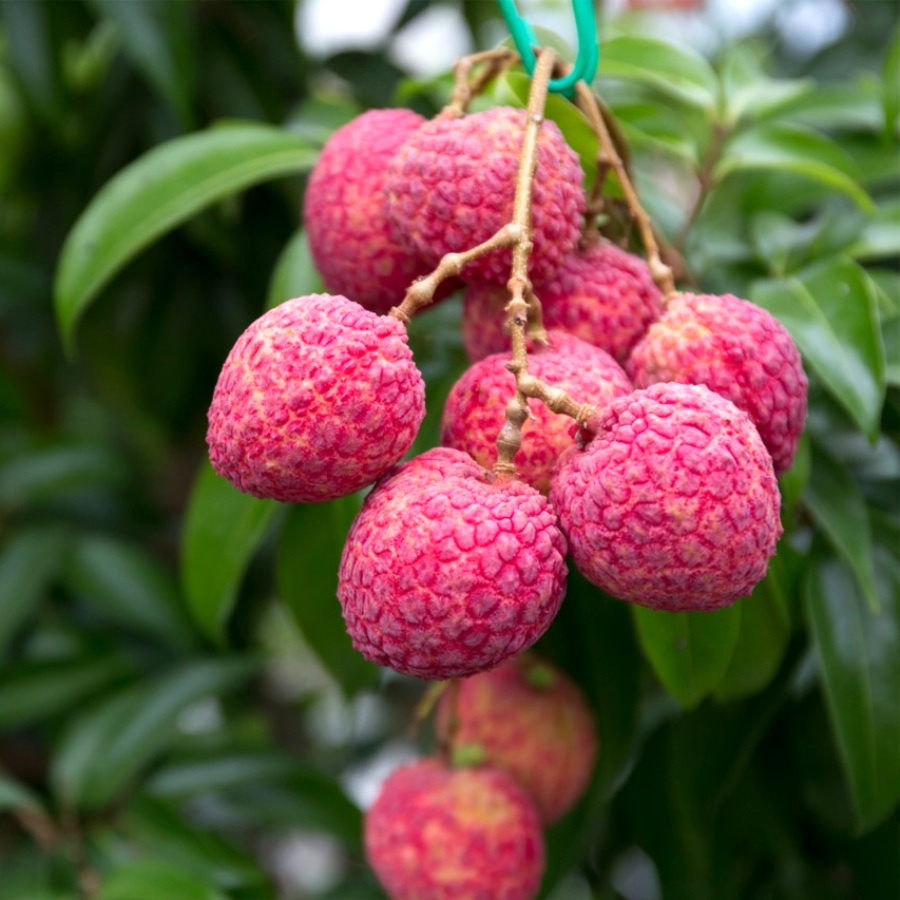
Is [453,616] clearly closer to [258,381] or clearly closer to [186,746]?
[258,381]

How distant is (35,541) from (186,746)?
0.30 metres

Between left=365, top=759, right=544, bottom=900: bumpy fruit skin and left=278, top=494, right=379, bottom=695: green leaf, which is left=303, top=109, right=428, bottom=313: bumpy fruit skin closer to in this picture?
left=278, top=494, right=379, bottom=695: green leaf

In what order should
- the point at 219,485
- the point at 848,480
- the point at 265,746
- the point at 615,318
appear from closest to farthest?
the point at 615,318 → the point at 848,480 → the point at 219,485 → the point at 265,746

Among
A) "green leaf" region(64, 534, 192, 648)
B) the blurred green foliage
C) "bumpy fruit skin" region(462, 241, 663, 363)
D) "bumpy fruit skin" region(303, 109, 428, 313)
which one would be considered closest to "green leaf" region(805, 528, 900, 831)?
the blurred green foliage

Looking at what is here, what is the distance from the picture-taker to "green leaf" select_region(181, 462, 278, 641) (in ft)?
2.92

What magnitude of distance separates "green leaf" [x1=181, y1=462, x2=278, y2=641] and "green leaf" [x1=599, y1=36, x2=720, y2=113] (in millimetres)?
457

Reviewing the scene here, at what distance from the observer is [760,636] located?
83cm

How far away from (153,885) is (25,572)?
0.48m

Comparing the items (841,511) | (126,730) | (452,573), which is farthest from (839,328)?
(126,730)

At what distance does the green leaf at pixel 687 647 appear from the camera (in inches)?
29.4

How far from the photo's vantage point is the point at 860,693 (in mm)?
809

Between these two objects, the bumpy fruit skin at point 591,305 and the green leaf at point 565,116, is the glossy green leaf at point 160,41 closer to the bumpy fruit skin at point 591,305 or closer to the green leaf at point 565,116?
the green leaf at point 565,116

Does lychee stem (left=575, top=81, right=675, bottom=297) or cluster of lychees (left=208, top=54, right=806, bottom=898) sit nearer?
cluster of lychees (left=208, top=54, right=806, bottom=898)

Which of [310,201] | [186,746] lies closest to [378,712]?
[186,746]
